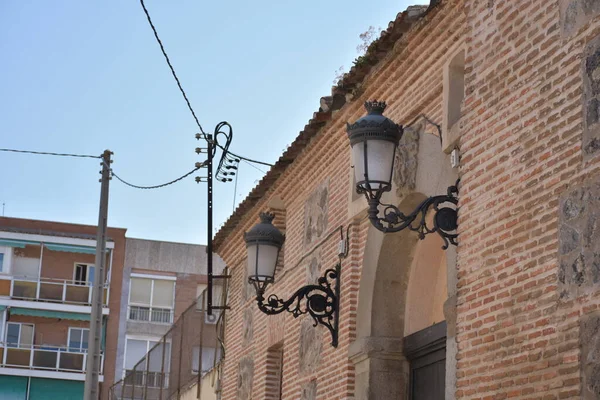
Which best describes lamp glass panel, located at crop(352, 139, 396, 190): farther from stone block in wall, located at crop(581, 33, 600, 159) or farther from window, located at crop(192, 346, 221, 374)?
window, located at crop(192, 346, 221, 374)

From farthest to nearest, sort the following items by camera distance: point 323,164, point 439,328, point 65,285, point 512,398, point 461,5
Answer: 1. point 65,285
2. point 323,164
3. point 439,328
4. point 461,5
5. point 512,398

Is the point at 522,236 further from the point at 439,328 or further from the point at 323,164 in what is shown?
the point at 323,164

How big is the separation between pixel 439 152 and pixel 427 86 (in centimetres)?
79

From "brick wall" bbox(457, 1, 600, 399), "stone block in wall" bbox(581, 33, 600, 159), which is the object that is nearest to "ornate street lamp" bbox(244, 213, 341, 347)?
"brick wall" bbox(457, 1, 600, 399)

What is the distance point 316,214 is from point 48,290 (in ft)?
105

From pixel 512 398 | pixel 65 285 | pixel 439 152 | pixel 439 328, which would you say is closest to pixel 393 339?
pixel 439 328

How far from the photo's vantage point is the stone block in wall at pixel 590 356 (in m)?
6.50

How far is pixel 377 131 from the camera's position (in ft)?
27.8

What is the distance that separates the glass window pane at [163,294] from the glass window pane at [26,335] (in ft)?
17.7

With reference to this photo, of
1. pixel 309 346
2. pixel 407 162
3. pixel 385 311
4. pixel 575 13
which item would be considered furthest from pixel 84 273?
pixel 575 13

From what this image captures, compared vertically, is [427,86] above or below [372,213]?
above

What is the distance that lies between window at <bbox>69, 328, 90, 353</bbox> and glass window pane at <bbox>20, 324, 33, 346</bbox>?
1.45 metres

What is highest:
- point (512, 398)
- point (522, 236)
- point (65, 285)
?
point (65, 285)

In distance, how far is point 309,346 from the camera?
41.9 feet
